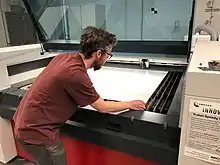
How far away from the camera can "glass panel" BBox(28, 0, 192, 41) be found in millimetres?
2443

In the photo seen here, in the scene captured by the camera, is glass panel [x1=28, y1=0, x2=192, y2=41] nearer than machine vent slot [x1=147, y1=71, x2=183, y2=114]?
No

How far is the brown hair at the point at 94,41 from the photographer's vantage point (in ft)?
3.94

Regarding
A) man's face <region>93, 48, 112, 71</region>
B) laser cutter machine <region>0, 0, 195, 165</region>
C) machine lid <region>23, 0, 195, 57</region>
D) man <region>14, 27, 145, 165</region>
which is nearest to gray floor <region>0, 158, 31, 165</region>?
laser cutter machine <region>0, 0, 195, 165</region>

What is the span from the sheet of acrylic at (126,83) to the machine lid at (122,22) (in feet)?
0.84

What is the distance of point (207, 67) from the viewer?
0.81 m

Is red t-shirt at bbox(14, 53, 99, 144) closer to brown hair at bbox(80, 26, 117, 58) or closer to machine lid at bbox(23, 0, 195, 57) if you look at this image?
brown hair at bbox(80, 26, 117, 58)

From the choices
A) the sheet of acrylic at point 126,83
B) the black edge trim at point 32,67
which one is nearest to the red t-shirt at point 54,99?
the sheet of acrylic at point 126,83

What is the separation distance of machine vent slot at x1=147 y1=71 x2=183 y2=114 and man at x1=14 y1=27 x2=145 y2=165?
0.12 m

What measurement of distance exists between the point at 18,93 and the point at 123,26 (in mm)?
2693

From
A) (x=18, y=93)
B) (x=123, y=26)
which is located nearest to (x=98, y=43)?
(x=18, y=93)

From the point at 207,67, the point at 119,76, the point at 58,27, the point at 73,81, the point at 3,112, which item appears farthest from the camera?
the point at 58,27

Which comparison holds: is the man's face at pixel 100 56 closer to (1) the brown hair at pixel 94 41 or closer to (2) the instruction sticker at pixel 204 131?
(1) the brown hair at pixel 94 41

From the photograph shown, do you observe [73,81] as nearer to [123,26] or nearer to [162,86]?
[162,86]

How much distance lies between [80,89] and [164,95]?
2.40ft
